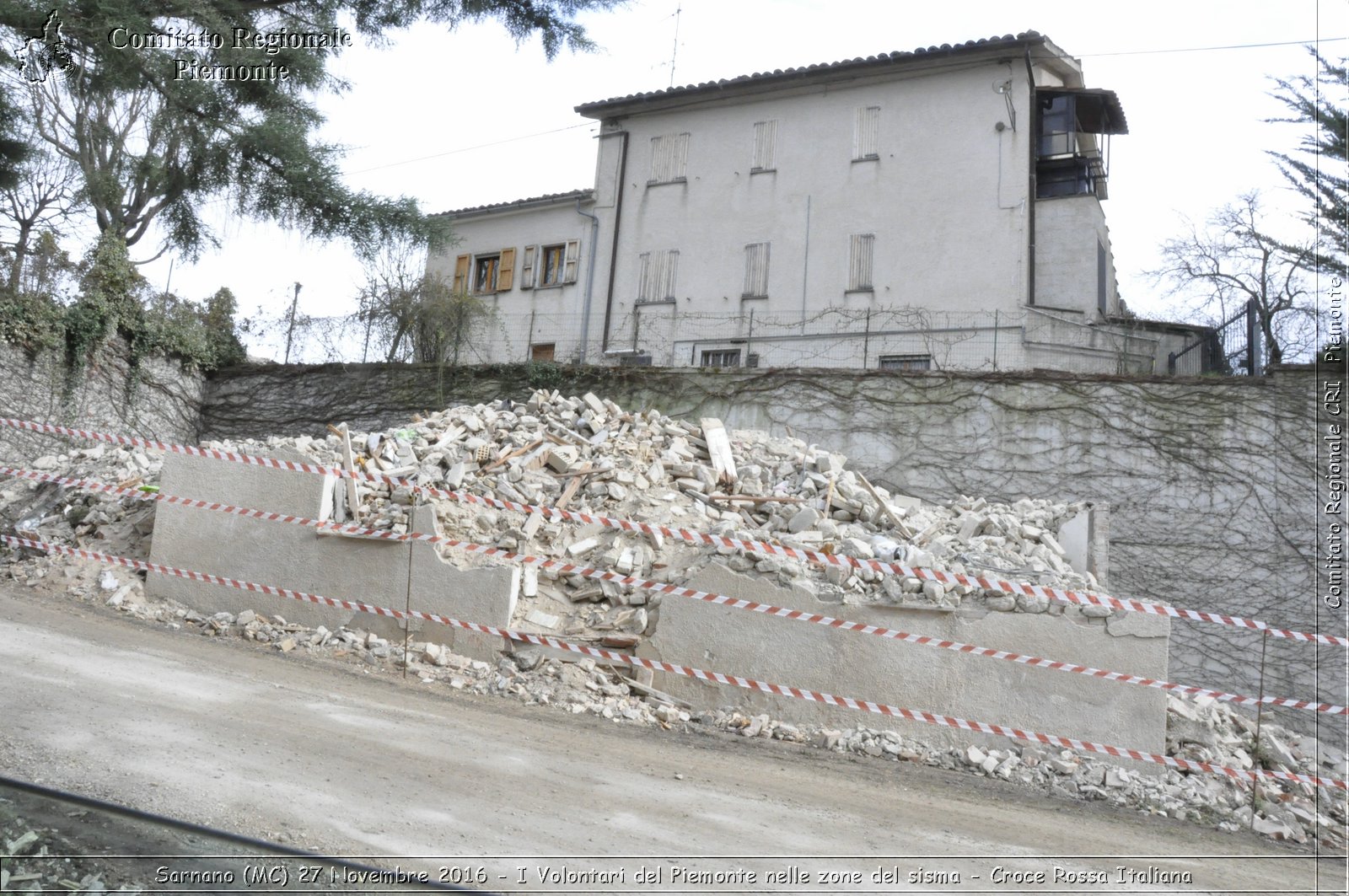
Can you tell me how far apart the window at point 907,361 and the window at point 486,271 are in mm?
11924

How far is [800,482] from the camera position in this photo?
12.4 meters

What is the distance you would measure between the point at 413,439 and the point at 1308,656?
1294 cm

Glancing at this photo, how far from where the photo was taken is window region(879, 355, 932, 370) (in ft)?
72.1

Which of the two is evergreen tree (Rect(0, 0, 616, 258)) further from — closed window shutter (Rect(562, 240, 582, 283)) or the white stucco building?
closed window shutter (Rect(562, 240, 582, 283))

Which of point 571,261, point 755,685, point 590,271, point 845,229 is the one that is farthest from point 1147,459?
point 571,261

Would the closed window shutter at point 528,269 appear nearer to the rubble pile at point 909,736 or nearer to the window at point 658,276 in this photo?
the window at point 658,276

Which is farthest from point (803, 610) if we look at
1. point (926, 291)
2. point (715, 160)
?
point (715, 160)

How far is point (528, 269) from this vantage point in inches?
1129

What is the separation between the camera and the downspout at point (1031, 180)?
2233 centimetres

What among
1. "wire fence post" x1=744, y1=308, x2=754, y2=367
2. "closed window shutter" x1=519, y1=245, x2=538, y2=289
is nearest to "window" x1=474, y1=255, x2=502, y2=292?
"closed window shutter" x1=519, y1=245, x2=538, y2=289

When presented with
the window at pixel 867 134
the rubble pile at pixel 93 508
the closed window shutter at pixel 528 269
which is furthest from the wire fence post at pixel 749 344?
the rubble pile at pixel 93 508

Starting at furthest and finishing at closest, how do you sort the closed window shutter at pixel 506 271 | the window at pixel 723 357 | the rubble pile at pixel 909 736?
1. the closed window shutter at pixel 506 271
2. the window at pixel 723 357
3. the rubble pile at pixel 909 736

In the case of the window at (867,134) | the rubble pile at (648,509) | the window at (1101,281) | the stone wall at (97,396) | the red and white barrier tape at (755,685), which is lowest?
the red and white barrier tape at (755,685)

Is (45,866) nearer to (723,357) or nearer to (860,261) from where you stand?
(723,357)
